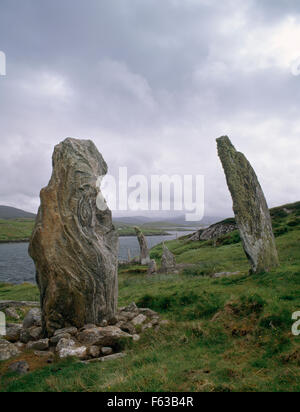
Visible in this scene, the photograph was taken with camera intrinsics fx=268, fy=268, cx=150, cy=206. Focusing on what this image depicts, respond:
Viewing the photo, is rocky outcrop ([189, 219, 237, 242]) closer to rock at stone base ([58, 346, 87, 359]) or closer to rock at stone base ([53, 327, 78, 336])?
rock at stone base ([53, 327, 78, 336])

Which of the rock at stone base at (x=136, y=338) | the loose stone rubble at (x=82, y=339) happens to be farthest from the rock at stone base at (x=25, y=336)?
the rock at stone base at (x=136, y=338)

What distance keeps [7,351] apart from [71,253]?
12.4 feet

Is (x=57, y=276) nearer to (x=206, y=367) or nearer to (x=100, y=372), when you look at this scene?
(x=100, y=372)

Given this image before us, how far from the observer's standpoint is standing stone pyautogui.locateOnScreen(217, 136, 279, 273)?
14.7m

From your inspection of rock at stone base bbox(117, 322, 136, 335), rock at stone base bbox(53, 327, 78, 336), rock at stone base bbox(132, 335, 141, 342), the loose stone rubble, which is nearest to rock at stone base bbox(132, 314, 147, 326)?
→ the loose stone rubble

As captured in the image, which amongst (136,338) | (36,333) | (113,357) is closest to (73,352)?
(113,357)

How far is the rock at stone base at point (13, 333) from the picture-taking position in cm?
1048

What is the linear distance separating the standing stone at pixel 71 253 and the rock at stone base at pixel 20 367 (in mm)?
2504

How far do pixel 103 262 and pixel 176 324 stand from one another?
12.3 ft

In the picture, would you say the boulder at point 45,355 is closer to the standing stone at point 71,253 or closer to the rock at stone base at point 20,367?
the rock at stone base at point 20,367

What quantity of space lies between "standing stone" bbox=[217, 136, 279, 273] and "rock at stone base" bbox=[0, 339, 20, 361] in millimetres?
11654

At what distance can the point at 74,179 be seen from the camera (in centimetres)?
1134

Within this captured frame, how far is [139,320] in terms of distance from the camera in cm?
1105

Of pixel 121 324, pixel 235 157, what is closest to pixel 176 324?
pixel 121 324
